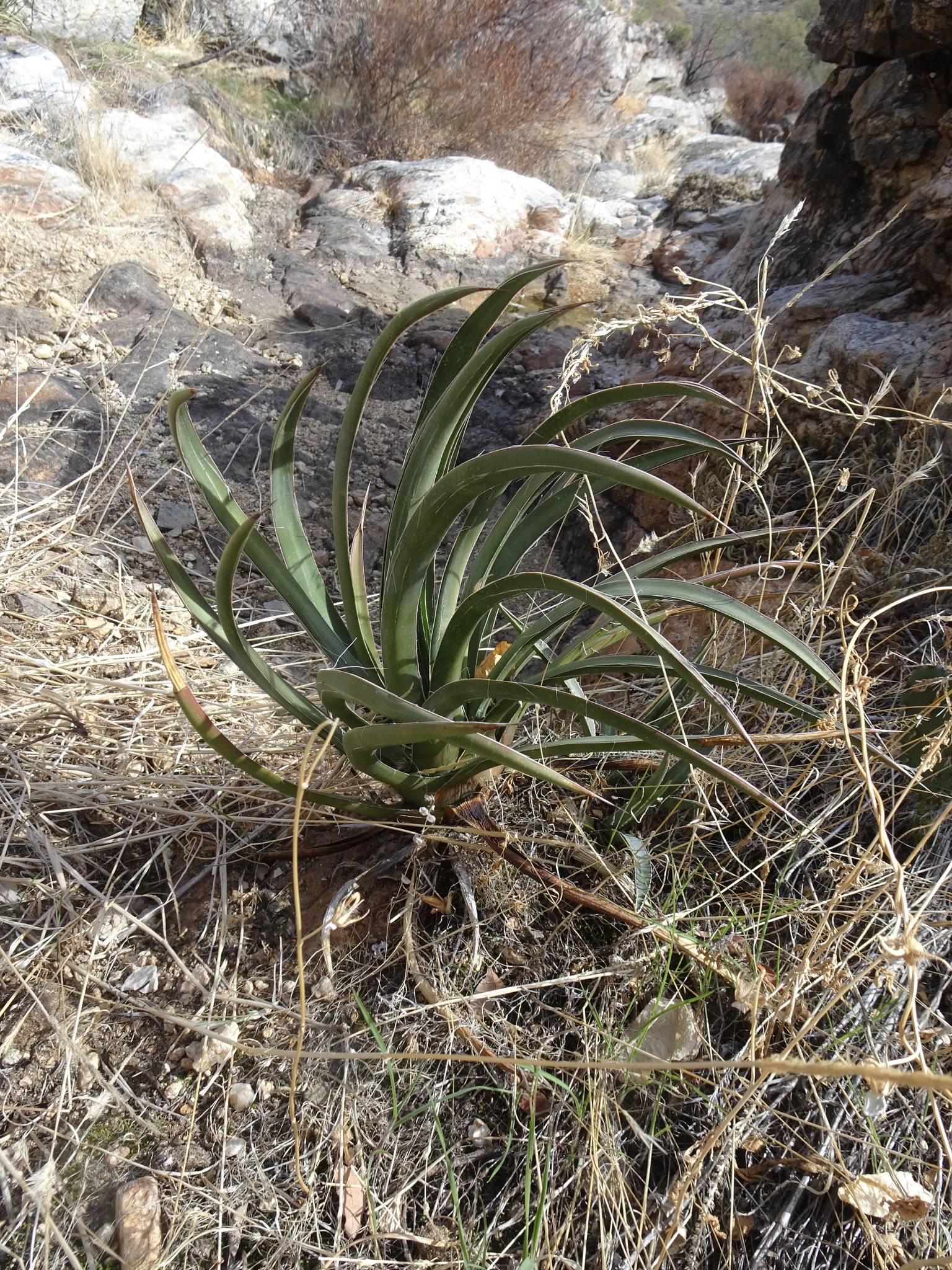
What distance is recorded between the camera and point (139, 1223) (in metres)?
1.09

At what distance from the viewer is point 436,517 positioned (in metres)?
1.05

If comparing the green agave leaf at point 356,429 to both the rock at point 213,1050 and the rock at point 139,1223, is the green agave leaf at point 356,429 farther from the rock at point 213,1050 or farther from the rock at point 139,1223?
the rock at point 139,1223

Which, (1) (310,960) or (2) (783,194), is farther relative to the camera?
(2) (783,194)

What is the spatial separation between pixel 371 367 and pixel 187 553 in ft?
5.40

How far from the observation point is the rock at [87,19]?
19.0 ft

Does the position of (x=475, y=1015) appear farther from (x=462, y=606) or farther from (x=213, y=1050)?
(x=462, y=606)

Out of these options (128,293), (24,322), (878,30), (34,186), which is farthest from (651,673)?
(34,186)

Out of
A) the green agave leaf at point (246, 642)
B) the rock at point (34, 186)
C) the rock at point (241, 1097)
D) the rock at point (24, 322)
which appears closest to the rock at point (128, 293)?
the rock at point (24, 322)

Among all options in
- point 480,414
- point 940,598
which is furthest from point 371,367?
point 480,414

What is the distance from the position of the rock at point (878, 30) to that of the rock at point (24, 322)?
9.93ft

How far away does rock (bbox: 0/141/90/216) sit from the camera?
3.71m

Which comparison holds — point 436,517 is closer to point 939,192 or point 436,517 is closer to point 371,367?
point 371,367

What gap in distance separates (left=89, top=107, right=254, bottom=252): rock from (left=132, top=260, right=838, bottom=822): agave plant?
140 inches

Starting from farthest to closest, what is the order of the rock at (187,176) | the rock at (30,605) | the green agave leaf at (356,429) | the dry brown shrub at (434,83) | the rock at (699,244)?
the dry brown shrub at (434,83) < the rock at (699,244) < the rock at (187,176) < the rock at (30,605) < the green agave leaf at (356,429)
